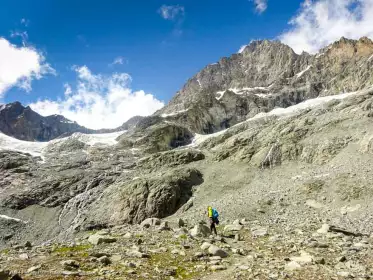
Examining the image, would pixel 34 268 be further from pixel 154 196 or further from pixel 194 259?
pixel 154 196

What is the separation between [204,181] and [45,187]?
58.8 meters

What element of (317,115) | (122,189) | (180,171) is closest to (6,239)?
(122,189)

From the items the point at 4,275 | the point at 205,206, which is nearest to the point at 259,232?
the point at 4,275

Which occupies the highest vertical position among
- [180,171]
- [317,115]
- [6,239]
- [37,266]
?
[317,115]

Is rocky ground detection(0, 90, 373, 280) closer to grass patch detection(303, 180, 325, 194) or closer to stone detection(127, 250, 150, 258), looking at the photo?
stone detection(127, 250, 150, 258)

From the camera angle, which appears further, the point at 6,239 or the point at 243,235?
the point at 6,239

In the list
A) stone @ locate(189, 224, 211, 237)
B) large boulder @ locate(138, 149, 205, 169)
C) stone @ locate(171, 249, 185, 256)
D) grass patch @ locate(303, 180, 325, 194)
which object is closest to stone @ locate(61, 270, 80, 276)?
stone @ locate(171, 249, 185, 256)

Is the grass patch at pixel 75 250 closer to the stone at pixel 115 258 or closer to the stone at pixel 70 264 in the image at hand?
the stone at pixel 115 258

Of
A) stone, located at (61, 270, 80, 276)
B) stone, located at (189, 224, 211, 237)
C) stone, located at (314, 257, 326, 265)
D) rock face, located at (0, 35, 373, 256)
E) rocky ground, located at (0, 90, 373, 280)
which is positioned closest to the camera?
stone, located at (61, 270, 80, 276)

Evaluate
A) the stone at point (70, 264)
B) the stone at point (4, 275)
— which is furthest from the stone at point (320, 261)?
the stone at point (4, 275)

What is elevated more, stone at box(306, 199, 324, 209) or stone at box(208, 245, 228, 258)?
stone at box(208, 245, 228, 258)

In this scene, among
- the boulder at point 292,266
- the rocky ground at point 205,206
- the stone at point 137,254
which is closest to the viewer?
the boulder at point 292,266

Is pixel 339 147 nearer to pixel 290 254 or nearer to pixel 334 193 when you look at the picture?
pixel 334 193

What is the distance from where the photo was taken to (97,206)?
92.6 m
